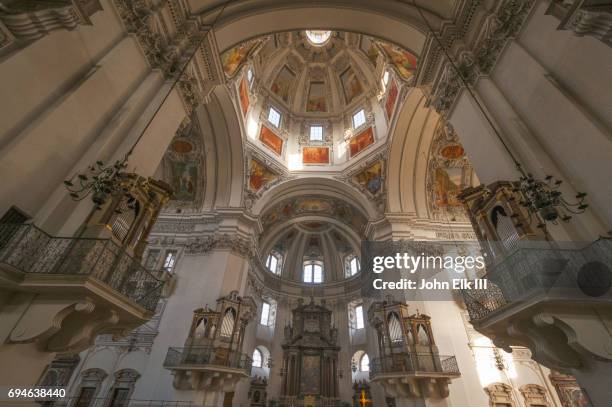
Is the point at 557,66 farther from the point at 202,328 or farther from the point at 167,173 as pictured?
the point at 167,173

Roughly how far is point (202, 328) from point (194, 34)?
9.41m

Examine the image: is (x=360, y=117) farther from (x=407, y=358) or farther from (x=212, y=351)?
(x=212, y=351)

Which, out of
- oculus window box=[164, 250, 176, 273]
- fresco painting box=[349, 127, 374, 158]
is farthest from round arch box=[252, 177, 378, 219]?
oculus window box=[164, 250, 176, 273]

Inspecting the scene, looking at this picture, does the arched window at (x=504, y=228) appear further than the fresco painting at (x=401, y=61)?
No

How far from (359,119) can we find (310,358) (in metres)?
14.4

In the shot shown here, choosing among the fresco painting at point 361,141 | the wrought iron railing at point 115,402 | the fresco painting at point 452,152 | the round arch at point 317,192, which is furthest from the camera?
the fresco painting at point 361,141

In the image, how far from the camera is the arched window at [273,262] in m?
20.2

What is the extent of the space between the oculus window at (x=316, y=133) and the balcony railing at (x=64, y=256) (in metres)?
15.2

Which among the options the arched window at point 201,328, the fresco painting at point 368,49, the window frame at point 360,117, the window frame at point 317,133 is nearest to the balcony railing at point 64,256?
the arched window at point 201,328

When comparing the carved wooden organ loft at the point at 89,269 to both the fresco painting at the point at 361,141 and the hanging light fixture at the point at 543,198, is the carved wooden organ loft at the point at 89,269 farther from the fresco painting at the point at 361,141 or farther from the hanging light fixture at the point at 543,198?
the fresco painting at the point at 361,141

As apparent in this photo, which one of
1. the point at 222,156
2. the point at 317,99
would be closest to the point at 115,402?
the point at 222,156

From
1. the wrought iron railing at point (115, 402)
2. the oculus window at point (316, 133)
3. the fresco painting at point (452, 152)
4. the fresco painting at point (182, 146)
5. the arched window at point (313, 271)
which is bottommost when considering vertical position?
the wrought iron railing at point (115, 402)

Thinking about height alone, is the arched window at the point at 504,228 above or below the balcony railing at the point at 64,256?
above

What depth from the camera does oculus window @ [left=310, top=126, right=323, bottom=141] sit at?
61.6 ft
